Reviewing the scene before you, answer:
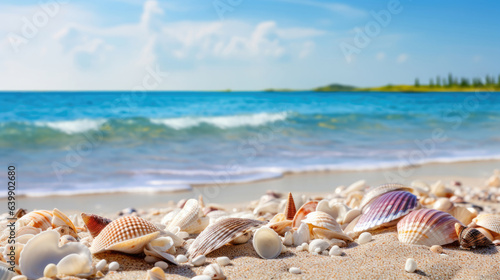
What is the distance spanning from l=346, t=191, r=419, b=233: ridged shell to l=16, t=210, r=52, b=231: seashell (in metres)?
1.95

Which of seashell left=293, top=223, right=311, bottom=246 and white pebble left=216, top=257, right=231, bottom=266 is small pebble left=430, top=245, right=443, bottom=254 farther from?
white pebble left=216, top=257, right=231, bottom=266

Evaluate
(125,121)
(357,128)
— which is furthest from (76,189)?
(357,128)

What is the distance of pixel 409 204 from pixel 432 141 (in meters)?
8.86

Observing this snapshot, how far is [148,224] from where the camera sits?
202cm

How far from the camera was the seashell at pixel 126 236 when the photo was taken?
190 centimetres

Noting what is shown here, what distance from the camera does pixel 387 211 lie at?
2.53 metres

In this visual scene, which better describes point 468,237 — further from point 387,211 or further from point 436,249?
point 387,211

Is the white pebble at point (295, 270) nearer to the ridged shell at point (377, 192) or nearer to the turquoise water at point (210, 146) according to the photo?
the ridged shell at point (377, 192)

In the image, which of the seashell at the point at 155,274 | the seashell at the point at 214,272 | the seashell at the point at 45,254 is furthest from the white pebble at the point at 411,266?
the seashell at the point at 45,254

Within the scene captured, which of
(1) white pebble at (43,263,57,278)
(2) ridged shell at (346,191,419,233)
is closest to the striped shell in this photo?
(2) ridged shell at (346,191,419,233)

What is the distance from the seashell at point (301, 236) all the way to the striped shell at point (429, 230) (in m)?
0.56

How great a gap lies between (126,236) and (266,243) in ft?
2.42

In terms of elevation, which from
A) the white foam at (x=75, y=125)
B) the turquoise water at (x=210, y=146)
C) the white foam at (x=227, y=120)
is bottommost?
the turquoise water at (x=210, y=146)

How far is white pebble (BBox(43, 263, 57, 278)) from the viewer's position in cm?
166
